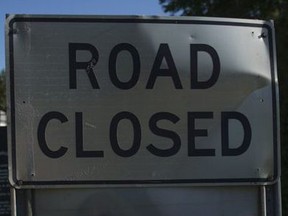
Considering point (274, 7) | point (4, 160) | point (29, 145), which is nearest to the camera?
point (29, 145)

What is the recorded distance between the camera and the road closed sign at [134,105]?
2.12m

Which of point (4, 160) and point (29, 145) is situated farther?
point (4, 160)

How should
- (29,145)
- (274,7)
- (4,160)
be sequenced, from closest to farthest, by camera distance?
(29,145) → (4,160) → (274,7)

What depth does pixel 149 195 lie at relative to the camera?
2.14m

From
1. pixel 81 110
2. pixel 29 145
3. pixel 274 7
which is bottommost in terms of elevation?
pixel 29 145

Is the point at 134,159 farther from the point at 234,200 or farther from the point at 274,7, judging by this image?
the point at 274,7

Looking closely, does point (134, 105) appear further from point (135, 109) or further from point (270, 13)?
point (270, 13)

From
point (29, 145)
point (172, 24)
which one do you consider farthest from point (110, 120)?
point (172, 24)

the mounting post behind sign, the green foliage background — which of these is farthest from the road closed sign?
the green foliage background

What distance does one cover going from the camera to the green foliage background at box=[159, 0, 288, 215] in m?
9.02

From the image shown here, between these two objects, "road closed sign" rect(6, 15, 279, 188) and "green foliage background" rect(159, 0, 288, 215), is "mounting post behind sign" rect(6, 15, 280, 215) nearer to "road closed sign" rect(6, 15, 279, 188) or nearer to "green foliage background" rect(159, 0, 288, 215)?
"road closed sign" rect(6, 15, 279, 188)

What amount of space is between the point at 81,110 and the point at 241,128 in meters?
0.68

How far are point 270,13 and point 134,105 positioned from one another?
8.66m

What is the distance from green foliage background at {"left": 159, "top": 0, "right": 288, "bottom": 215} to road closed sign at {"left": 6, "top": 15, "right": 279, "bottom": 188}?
258 inches
